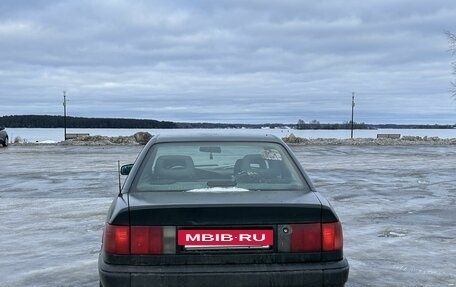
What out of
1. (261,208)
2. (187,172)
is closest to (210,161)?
(187,172)

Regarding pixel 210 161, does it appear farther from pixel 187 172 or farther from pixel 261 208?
pixel 261 208

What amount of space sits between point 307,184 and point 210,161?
1.17 meters

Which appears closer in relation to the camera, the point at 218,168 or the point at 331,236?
the point at 331,236

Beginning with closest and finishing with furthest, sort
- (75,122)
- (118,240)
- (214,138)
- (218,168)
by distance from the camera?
(118,240), (214,138), (218,168), (75,122)

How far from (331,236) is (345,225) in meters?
4.72

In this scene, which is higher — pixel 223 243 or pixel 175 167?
pixel 175 167

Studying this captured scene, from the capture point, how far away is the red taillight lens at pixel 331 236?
Result: 147 inches

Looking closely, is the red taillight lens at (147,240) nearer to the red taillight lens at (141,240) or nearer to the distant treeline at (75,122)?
the red taillight lens at (141,240)

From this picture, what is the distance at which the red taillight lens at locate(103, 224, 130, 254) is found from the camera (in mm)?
3643

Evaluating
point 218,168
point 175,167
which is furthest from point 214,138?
point 175,167

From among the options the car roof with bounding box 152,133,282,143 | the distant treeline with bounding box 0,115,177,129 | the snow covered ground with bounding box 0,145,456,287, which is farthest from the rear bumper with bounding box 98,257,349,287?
the distant treeline with bounding box 0,115,177,129

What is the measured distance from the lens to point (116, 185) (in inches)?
533

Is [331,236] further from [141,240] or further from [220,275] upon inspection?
[141,240]

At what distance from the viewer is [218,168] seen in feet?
16.9
